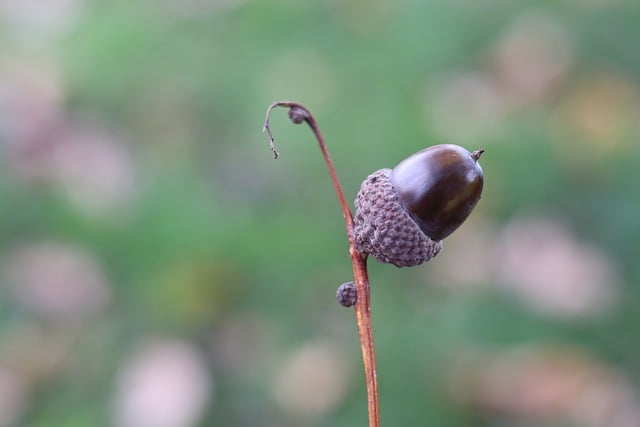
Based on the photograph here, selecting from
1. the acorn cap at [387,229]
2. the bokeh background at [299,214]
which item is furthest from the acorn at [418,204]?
the bokeh background at [299,214]

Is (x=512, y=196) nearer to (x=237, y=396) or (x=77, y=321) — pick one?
(x=237, y=396)

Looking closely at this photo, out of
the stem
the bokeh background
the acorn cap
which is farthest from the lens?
the bokeh background

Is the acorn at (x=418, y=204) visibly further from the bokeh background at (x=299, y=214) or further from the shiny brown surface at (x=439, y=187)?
the bokeh background at (x=299, y=214)

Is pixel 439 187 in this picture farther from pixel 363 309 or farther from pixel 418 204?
pixel 363 309

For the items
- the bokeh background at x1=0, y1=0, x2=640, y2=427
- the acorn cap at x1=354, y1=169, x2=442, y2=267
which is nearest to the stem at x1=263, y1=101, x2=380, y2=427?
the acorn cap at x1=354, y1=169, x2=442, y2=267

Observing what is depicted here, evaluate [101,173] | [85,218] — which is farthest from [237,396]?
[101,173]

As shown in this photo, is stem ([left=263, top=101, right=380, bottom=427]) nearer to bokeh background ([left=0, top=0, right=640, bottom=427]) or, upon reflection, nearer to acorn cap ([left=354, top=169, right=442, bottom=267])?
acorn cap ([left=354, top=169, right=442, bottom=267])

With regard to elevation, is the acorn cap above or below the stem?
above
